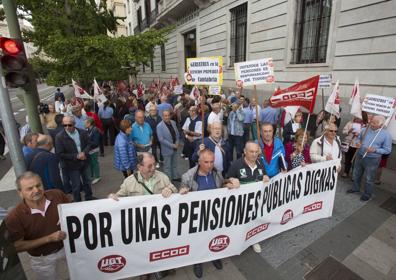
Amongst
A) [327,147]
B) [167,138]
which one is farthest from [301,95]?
[167,138]

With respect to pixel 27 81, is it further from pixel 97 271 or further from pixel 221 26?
pixel 221 26

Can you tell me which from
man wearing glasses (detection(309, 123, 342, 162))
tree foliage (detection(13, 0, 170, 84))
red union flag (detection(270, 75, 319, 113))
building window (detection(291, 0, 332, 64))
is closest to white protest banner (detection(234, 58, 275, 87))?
red union flag (detection(270, 75, 319, 113))

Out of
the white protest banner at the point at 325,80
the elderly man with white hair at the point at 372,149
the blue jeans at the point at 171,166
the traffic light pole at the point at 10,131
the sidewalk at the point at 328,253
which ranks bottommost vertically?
the sidewalk at the point at 328,253

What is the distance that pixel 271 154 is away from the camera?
3.78m

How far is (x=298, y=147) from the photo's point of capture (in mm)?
4211

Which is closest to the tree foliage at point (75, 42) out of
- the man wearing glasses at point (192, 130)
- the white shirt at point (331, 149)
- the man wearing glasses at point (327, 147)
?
the man wearing glasses at point (192, 130)

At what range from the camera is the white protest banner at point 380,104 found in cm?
479

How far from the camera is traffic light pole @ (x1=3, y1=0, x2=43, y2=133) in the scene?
4723 mm

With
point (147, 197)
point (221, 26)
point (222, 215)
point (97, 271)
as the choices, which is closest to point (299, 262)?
point (222, 215)

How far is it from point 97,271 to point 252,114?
605cm

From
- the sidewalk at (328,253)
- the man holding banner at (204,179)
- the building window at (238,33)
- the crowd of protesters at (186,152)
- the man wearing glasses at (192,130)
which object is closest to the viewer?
the crowd of protesters at (186,152)

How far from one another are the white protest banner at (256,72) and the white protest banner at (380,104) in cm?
237

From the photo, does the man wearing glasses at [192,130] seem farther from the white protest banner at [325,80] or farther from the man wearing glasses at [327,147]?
the white protest banner at [325,80]

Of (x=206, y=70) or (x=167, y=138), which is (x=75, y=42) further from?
(x=206, y=70)
